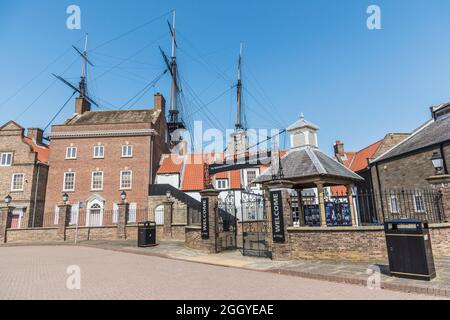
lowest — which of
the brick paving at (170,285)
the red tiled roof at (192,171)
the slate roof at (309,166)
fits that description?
the brick paving at (170,285)

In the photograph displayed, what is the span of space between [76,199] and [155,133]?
439 inches

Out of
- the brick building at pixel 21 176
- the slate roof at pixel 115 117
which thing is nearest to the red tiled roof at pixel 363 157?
the slate roof at pixel 115 117

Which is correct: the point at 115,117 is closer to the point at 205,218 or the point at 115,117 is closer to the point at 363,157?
the point at 205,218

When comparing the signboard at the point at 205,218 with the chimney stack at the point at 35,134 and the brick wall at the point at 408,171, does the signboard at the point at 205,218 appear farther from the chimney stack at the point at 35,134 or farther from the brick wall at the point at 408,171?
the chimney stack at the point at 35,134

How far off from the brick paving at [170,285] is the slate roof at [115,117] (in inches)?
1029

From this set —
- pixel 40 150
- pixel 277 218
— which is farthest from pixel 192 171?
pixel 277 218

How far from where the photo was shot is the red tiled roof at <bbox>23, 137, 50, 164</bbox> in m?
32.0

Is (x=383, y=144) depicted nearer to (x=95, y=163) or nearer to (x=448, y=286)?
(x=448, y=286)

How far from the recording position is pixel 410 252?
784 centimetres

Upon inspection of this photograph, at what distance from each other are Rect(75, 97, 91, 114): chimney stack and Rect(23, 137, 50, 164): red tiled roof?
6351 millimetres

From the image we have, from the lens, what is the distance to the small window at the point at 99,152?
31.7 m

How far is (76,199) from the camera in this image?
99.6 feet

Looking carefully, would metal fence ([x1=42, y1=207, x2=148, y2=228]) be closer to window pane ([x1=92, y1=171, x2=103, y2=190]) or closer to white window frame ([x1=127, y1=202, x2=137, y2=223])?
white window frame ([x1=127, y1=202, x2=137, y2=223])
